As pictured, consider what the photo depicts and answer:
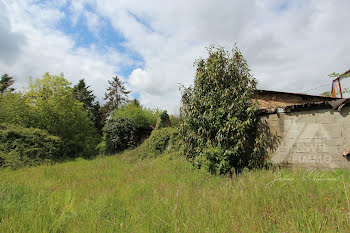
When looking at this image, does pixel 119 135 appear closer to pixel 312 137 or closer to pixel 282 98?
pixel 282 98

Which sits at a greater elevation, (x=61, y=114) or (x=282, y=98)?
(x=282, y=98)

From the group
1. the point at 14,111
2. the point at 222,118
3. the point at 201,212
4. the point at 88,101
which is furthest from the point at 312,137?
the point at 88,101

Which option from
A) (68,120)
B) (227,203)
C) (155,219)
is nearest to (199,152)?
(227,203)

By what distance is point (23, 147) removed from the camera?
9547mm

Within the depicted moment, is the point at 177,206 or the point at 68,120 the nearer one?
the point at 177,206

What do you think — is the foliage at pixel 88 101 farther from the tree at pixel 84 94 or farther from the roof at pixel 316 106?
the roof at pixel 316 106

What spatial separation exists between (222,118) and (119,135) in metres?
10.9

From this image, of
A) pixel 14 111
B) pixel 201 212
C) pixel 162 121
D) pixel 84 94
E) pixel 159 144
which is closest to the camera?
pixel 201 212

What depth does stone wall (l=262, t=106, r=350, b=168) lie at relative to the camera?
16.3 ft

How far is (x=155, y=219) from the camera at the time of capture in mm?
2619

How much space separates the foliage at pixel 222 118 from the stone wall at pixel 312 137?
71 cm

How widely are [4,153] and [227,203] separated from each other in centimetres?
1162

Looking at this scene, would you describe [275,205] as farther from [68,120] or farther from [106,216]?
[68,120]

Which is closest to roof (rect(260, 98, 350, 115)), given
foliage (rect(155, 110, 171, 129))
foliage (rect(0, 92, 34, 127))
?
foliage (rect(155, 110, 171, 129))
